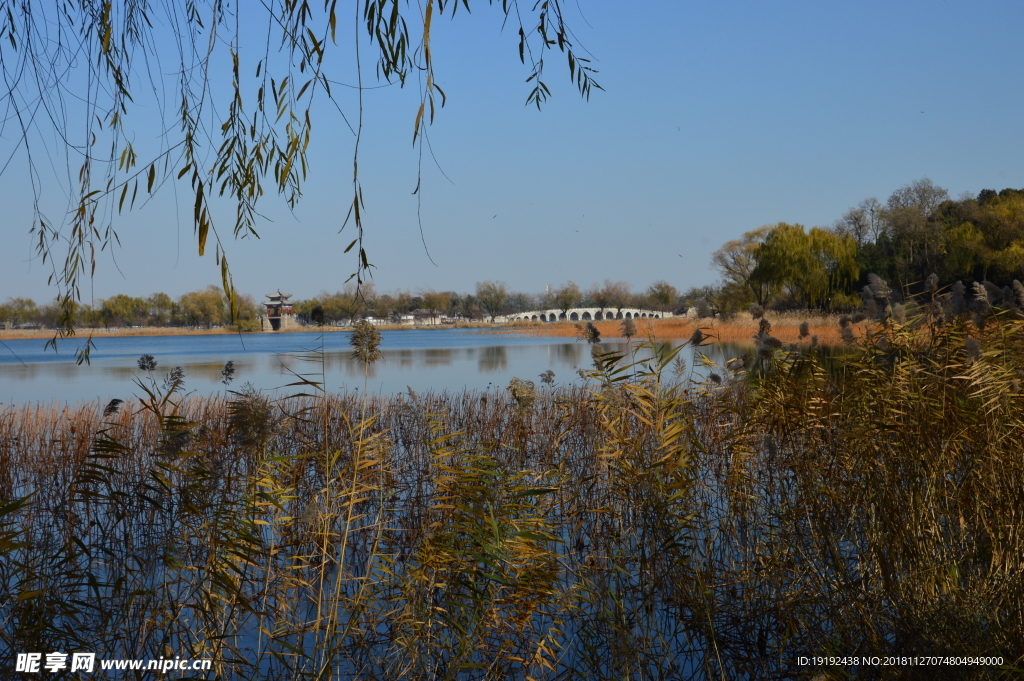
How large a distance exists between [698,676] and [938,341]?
2.34 m

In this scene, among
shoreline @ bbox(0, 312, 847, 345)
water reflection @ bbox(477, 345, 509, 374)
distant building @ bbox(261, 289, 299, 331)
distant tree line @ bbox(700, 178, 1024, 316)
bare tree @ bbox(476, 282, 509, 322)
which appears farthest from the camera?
bare tree @ bbox(476, 282, 509, 322)

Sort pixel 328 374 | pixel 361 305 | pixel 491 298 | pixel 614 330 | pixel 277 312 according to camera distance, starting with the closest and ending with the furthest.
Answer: pixel 361 305
pixel 328 374
pixel 277 312
pixel 614 330
pixel 491 298

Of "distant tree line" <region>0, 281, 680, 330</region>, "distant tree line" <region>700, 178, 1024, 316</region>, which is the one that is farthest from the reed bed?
"distant tree line" <region>700, 178, 1024, 316</region>

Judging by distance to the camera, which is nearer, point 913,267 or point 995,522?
point 995,522

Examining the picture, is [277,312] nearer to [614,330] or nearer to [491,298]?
[614,330]

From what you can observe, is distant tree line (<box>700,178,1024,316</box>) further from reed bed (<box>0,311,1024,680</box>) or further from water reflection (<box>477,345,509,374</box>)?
reed bed (<box>0,311,1024,680</box>)

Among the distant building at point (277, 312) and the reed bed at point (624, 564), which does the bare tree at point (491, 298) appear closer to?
the distant building at point (277, 312)

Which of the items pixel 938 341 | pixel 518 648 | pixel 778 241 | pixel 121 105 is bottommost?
pixel 518 648

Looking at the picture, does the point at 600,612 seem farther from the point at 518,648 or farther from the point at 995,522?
the point at 995,522

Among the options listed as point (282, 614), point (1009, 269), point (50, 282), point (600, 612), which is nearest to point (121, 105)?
point (50, 282)

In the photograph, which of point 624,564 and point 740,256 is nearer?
point 624,564

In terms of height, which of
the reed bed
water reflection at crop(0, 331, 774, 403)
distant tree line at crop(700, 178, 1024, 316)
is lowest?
water reflection at crop(0, 331, 774, 403)

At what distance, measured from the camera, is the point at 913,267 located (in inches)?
1341

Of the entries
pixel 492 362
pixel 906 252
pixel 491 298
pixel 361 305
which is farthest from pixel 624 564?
pixel 491 298
